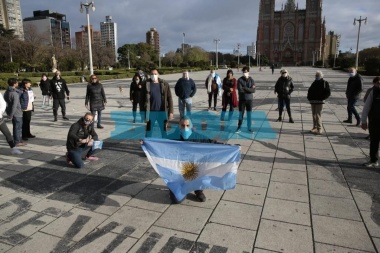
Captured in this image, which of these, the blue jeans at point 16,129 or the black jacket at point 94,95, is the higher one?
the black jacket at point 94,95

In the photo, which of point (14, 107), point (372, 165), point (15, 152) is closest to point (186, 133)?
point (372, 165)

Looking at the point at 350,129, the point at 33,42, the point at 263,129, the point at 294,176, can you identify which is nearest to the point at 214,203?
the point at 294,176

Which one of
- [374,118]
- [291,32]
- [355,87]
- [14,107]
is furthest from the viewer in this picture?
[291,32]

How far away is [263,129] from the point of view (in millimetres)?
9078

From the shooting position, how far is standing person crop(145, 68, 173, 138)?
21.5 ft

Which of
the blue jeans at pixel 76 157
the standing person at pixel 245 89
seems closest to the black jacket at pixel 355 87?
the standing person at pixel 245 89

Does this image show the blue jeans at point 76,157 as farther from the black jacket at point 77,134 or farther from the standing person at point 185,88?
the standing person at point 185,88

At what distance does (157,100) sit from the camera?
6.60m

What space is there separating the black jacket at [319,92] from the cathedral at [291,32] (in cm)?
11715

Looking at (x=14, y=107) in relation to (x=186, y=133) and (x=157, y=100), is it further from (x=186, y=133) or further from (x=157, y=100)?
(x=186, y=133)

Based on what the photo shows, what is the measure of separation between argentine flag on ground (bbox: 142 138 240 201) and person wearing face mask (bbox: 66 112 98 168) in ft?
7.22

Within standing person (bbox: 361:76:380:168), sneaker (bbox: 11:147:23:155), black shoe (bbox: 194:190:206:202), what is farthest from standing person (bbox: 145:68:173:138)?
standing person (bbox: 361:76:380:168)

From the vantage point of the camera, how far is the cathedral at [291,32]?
117 metres

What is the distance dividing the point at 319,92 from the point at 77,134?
6.49 m
